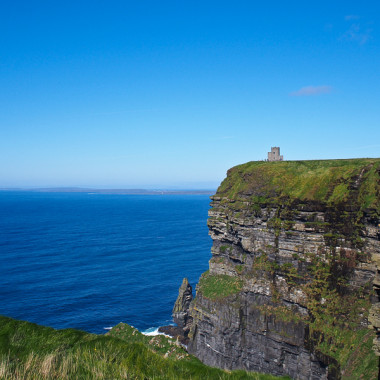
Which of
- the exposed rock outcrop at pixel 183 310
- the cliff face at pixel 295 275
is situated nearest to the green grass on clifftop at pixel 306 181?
the cliff face at pixel 295 275

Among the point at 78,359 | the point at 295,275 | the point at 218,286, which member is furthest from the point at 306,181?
the point at 78,359

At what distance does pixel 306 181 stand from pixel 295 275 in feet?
45.5

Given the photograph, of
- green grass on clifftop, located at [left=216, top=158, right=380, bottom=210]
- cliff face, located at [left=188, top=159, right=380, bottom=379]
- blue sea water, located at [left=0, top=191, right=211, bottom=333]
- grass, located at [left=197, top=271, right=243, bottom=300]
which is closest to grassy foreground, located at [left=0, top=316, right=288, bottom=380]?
cliff face, located at [left=188, top=159, right=380, bottom=379]

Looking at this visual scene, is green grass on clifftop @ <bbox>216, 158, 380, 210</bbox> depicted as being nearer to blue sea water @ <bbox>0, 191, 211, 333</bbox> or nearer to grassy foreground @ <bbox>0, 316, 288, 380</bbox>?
grassy foreground @ <bbox>0, 316, 288, 380</bbox>

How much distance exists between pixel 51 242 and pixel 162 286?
60414 millimetres

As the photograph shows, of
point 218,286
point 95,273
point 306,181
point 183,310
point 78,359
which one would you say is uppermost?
point 306,181

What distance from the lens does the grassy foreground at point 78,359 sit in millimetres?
14109

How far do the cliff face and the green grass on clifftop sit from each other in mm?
155

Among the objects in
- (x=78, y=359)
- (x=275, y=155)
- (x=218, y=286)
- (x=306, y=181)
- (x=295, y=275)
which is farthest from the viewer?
(x=275, y=155)

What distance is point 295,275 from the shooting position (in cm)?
4309

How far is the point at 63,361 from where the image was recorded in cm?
1473

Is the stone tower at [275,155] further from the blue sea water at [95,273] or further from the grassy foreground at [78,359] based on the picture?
the grassy foreground at [78,359]

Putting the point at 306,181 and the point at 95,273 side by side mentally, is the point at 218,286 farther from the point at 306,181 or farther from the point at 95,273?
the point at 95,273

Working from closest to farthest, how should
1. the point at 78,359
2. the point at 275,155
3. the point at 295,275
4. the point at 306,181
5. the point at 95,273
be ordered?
the point at 78,359 < the point at 295,275 < the point at 306,181 < the point at 275,155 < the point at 95,273
